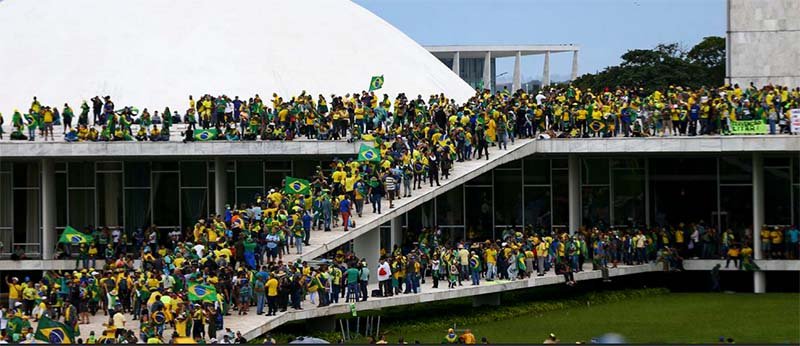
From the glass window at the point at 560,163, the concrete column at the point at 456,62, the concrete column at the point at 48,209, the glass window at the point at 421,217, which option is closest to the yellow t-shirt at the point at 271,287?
the glass window at the point at 421,217

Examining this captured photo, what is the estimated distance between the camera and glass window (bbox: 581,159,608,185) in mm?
46812

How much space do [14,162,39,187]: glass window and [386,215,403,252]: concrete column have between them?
33.8ft

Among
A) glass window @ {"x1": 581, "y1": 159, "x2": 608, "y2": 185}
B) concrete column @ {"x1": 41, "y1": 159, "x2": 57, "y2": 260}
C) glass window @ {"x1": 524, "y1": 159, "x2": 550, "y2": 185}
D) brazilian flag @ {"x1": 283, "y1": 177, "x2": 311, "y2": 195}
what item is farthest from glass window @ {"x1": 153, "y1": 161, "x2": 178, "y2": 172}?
glass window @ {"x1": 581, "y1": 159, "x2": 608, "y2": 185}

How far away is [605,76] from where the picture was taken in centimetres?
9281

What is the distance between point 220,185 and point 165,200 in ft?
7.62

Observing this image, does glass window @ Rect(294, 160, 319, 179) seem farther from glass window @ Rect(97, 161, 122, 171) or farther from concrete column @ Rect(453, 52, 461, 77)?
concrete column @ Rect(453, 52, 461, 77)

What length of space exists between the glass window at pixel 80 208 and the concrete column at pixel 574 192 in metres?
13.5

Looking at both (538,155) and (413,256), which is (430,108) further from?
(413,256)

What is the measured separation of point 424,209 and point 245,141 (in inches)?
241

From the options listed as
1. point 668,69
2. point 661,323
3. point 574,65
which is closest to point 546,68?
point 574,65

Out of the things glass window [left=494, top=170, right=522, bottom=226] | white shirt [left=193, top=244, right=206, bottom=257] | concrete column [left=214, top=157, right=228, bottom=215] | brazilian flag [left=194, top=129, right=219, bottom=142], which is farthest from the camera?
glass window [left=494, top=170, right=522, bottom=226]

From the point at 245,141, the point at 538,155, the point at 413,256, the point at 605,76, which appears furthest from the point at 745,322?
the point at 605,76

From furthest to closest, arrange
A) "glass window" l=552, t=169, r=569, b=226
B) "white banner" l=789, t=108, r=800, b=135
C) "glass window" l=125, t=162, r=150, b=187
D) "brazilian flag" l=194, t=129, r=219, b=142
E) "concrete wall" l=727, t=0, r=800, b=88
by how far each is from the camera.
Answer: "concrete wall" l=727, t=0, r=800, b=88 → "glass window" l=125, t=162, r=150, b=187 → "glass window" l=552, t=169, r=569, b=226 → "brazilian flag" l=194, t=129, r=219, b=142 → "white banner" l=789, t=108, r=800, b=135

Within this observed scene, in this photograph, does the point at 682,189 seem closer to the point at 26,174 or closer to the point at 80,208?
the point at 80,208
